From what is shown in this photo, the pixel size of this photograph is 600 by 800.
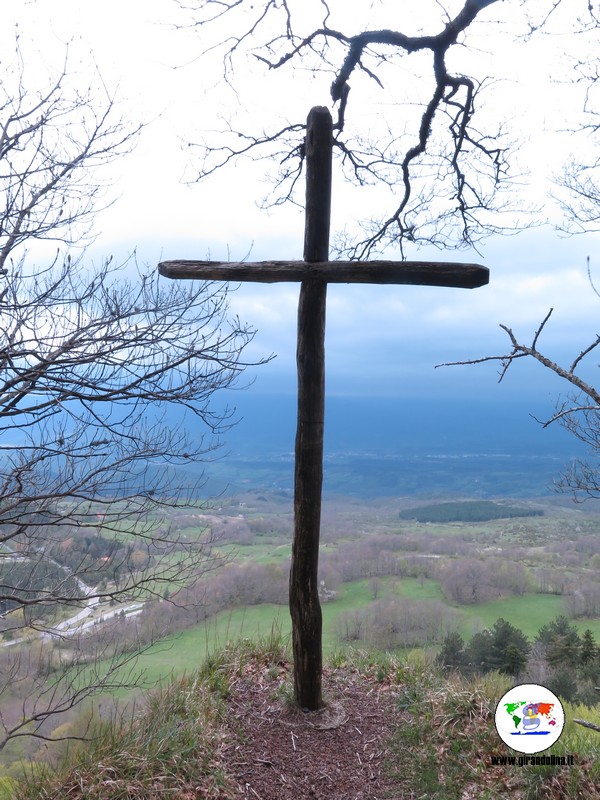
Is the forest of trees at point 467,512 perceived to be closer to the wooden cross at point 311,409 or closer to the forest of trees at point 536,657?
the forest of trees at point 536,657

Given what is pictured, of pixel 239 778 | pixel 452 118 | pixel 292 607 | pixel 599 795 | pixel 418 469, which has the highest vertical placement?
pixel 452 118

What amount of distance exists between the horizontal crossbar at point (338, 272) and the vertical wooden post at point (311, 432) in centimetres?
14

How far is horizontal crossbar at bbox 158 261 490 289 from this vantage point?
379cm

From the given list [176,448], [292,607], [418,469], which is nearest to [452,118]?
[176,448]

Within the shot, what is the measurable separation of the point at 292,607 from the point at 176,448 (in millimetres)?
1598

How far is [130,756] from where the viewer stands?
3.31m

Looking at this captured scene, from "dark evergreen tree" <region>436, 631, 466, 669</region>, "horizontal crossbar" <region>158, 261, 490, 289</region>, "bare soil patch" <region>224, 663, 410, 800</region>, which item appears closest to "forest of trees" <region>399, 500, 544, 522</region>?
"dark evergreen tree" <region>436, 631, 466, 669</region>

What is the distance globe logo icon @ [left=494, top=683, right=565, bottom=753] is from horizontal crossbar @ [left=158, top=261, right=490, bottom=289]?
9.05 feet

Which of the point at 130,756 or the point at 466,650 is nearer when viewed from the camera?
the point at 130,756

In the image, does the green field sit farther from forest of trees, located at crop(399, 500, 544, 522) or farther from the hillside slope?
forest of trees, located at crop(399, 500, 544, 522)

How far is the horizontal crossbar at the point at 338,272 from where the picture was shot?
12.4 feet

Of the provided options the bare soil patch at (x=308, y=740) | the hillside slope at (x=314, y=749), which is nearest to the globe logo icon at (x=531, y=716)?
the hillside slope at (x=314, y=749)

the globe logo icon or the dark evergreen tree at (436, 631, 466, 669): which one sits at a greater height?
the globe logo icon

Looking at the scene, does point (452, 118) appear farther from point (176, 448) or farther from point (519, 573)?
point (519, 573)
